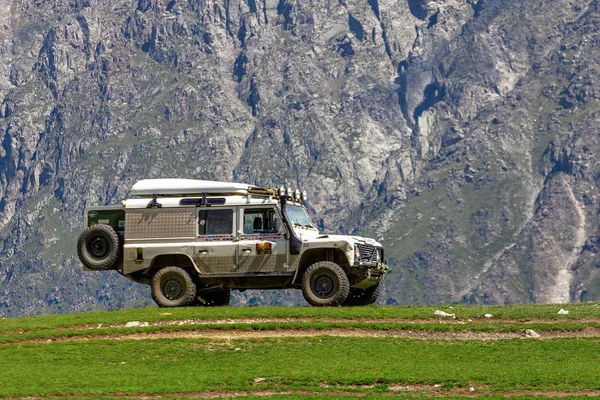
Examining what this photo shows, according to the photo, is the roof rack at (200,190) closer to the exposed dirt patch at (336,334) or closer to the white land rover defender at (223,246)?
the white land rover defender at (223,246)

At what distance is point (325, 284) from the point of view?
142 feet

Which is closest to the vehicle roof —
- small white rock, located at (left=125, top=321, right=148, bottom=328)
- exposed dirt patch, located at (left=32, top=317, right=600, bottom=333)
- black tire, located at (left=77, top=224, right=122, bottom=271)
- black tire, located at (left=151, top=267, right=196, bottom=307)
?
black tire, located at (left=77, top=224, right=122, bottom=271)

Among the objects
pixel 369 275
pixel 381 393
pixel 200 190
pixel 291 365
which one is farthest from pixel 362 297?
pixel 381 393

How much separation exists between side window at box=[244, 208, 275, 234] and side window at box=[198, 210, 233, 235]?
65cm

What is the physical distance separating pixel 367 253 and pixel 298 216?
329 centimetres

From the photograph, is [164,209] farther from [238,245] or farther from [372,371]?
[372,371]

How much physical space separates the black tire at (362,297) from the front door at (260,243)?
4.48 m

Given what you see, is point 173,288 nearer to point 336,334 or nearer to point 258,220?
point 258,220

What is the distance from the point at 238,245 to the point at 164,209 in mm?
3379

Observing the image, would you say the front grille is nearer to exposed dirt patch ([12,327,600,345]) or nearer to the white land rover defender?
the white land rover defender

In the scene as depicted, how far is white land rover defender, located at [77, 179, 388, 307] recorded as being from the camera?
43.4m

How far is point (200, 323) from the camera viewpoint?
40.1 m

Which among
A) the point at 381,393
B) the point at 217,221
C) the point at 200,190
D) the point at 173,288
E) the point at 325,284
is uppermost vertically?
the point at 200,190

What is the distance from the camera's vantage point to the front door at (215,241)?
43938 millimetres
